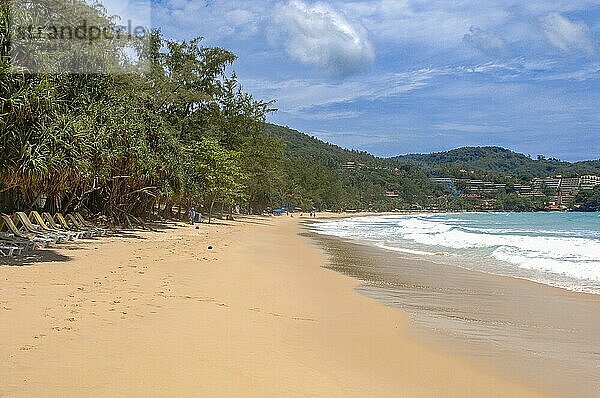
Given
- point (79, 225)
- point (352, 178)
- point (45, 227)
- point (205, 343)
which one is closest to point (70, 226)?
point (79, 225)

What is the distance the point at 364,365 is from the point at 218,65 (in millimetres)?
37867

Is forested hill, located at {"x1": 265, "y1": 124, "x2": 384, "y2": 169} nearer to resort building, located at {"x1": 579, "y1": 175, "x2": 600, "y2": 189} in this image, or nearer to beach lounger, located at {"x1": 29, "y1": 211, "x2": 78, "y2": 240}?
resort building, located at {"x1": 579, "y1": 175, "x2": 600, "y2": 189}

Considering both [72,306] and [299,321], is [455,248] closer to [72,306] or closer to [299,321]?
[299,321]

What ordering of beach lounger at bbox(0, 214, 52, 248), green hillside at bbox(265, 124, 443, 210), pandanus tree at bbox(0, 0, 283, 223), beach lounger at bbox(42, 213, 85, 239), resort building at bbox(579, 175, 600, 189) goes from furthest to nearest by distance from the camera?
1. resort building at bbox(579, 175, 600, 189)
2. green hillside at bbox(265, 124, 443, 210)
3. beach lounger at bbox(42, 213, 85, 239)
4. beach lounger at bbox(0, 214, 52, 248)
5. pandanus tree at bbox(0, 0, 283, 223)

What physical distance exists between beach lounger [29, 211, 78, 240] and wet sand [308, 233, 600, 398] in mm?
8127

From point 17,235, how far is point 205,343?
9.72 metres

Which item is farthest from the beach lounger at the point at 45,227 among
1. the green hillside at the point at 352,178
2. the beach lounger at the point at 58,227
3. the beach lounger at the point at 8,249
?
the green hillside at the point at 352,178

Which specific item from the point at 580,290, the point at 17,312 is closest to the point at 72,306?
the point at 17,312

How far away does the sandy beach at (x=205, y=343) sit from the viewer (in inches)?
181

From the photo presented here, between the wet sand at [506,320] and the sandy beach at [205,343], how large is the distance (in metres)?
0.37

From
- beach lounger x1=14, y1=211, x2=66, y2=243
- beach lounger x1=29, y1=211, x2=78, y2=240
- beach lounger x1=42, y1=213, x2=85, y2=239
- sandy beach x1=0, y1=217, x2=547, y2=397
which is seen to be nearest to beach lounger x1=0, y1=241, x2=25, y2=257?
sandy beach x1=0, y1=217, x2=547, y2=397

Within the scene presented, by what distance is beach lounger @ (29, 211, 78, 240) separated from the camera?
1688cm

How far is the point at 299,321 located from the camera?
7.79 meters

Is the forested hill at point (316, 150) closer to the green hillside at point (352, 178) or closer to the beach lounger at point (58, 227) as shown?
the green hillside at point (352, 178)
